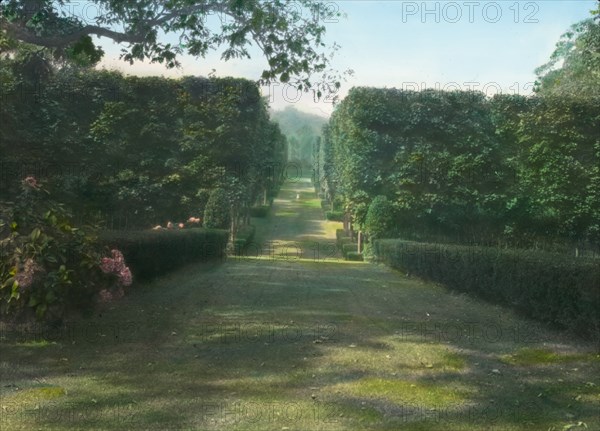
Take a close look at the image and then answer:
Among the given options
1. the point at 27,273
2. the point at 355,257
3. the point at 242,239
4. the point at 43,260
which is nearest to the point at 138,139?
the point at 242,239

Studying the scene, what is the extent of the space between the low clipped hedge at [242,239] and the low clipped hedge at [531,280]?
34.0ft

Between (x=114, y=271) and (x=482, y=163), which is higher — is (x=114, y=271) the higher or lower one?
the lower one

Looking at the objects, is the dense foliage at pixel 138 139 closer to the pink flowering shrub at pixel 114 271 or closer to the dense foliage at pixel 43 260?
the pink flowering shrub at pixel 114 271

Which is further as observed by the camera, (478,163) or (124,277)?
(478,163)

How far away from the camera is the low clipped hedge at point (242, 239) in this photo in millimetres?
23114

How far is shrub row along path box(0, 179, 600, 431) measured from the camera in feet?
18.0

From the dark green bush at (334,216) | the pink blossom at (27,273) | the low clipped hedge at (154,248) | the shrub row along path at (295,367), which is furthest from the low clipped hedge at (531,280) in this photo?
the dark green bush at (334,216)

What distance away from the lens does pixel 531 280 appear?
8828 millimetres

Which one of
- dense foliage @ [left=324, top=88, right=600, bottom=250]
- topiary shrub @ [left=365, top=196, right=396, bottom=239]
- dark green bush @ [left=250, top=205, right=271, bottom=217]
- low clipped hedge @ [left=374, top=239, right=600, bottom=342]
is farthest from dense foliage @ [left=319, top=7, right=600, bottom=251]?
dark green bush @ [left=250, top=205, right=271, bottom=217]

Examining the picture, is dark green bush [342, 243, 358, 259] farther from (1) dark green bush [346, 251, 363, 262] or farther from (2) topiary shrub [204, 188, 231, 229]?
(2) topiary shrub [204, 188, 231, 229]

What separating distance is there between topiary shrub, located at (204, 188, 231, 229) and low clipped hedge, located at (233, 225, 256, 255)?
111 centimetres

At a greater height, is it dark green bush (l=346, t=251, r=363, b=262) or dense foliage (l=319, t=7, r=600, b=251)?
dense foliage (l=319, t=7, r=600, b=251)

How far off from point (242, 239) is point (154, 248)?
12.0m

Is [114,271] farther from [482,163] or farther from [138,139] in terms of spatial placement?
[482,163]
